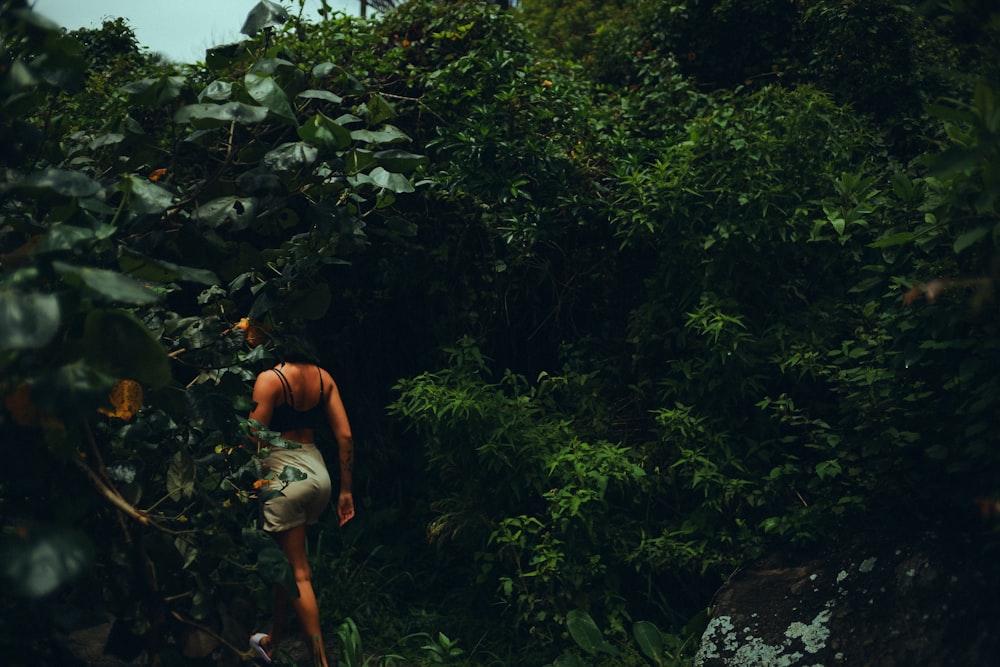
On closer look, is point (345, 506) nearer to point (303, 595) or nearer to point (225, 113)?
point (303, 595)

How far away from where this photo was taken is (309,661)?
15.0ft

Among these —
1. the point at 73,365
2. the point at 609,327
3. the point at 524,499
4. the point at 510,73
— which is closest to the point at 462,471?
the point at 524,499

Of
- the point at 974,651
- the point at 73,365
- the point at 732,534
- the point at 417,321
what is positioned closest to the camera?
the point at 73,365

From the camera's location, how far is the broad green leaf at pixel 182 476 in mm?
2469

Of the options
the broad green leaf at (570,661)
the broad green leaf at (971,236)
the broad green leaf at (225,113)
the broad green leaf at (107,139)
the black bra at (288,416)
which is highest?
the broad green leaf at (225,113)

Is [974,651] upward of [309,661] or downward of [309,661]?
upward

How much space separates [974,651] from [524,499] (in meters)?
2.10

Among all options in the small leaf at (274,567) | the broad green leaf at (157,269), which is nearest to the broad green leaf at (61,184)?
the broad green leaf at (157,269)

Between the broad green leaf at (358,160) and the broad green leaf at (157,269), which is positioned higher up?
the broad green leaf at (358,160)

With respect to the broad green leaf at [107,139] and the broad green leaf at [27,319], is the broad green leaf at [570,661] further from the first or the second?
the broad green leaf at [27,319]

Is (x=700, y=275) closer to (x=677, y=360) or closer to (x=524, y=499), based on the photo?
(x=677, y=360)

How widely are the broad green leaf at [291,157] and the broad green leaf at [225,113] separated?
0.59 ft

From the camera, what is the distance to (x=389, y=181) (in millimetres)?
2443

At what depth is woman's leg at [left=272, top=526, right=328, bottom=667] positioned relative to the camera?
417cm
